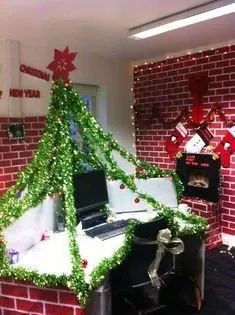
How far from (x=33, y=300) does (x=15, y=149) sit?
1849 mm

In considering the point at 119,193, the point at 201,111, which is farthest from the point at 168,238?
the point at 201,111

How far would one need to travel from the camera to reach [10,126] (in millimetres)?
3592

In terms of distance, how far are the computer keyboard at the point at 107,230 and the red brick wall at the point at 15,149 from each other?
1254mm

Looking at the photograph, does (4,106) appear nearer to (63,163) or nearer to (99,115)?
(63,163)

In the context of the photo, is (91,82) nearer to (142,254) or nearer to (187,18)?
(187,18)

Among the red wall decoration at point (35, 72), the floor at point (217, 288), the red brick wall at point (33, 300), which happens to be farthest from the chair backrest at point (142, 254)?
the red wall decoration at point (35, 72)

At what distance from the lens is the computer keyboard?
2.73 meters

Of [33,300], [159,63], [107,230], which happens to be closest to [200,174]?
[159,63]

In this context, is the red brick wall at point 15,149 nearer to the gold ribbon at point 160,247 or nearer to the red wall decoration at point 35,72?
the red wall decoration at point 35,72

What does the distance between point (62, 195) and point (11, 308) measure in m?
0.95

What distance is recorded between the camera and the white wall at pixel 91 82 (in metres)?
3.63

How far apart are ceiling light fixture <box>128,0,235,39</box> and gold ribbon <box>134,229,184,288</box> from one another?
169 cm

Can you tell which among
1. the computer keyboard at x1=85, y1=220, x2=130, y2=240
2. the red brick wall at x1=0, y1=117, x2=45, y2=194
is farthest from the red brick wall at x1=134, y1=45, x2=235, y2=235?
the computer keyboard at x1=85, y1=220, x2=130, y2=240

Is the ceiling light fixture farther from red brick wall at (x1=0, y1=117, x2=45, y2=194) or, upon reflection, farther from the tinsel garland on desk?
red brick wall at (x1=0, y1=117, x2=45, y2=194)
